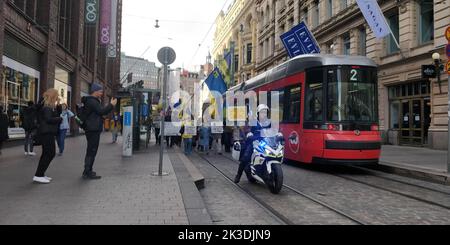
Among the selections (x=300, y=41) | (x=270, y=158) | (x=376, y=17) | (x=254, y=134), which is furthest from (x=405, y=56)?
(x=270, y=158)

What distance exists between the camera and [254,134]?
27.7 feet

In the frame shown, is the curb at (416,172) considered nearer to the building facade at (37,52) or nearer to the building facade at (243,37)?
the building facade at (37,52)

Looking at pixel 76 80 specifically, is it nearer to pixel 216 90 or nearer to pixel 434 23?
pixel 216 90

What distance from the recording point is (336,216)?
242 inches

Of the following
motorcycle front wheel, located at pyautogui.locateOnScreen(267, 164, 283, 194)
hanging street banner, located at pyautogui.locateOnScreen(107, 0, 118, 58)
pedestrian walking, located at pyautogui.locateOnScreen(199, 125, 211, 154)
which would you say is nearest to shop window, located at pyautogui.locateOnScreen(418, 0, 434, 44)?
pedestrian walking, located at pyautogui.locateOnScreen(199, 125, 211, 154)

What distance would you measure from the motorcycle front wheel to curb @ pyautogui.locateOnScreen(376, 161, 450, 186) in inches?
171

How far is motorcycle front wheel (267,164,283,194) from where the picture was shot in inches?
310

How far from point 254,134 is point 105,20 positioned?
971 inches

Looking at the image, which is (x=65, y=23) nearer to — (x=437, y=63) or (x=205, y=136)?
(x=205, y=136)

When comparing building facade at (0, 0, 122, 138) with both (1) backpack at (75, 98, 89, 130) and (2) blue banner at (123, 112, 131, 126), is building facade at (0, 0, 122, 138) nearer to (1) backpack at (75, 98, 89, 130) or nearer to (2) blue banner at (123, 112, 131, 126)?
(2) blue banner at (123, 112, 131, 126)

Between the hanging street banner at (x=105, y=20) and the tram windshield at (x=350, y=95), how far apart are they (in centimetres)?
2268

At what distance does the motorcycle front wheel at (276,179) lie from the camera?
25.8 feet

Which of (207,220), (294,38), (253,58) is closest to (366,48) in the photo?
(294,38)

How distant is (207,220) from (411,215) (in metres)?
3.22
